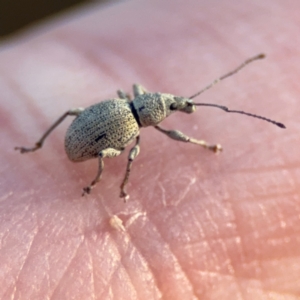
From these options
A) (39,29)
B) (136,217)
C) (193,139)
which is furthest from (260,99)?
(39,29)

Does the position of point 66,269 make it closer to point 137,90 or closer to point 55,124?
point 55,124

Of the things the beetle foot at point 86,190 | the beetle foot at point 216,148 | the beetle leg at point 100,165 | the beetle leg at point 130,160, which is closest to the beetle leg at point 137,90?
the beetle leg at point 130,160

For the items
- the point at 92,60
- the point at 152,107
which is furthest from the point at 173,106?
the point at 92,60

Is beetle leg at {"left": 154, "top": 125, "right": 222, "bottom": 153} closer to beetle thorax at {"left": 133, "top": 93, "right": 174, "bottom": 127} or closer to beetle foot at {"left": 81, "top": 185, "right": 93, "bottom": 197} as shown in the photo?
beetle thorax at {"left": 133, "top": 93, "right": 174, "bottom": 127}

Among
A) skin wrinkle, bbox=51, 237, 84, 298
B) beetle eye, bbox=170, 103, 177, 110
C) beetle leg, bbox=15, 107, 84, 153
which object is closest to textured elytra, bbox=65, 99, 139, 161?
beetle leg, bbox=15, 107, 84, 153

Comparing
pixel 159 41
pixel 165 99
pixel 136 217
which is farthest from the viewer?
pixel 159 41

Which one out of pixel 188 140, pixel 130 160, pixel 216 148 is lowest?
pixel 216 148

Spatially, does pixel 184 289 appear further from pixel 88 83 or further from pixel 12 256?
pixel 88 83
